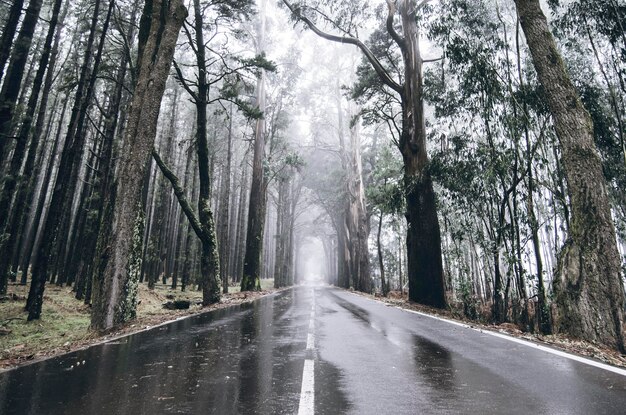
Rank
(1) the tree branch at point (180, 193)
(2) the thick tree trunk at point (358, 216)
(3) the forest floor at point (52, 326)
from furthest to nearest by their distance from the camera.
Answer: (2) the thick tree trunk at point (358, 216)
(1) the tree branch at point (180, 193)
(3) the forest floor at point (52, 326)

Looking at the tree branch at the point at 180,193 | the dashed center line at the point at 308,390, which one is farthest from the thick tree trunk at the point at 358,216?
the dashed center line at the point at 308,390

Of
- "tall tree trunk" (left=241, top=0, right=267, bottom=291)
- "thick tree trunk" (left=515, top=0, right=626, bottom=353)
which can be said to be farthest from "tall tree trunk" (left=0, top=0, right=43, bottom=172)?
"thick tree trunk" (left=515, top=0, right=626, bottom=353)

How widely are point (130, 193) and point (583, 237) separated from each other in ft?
30.5

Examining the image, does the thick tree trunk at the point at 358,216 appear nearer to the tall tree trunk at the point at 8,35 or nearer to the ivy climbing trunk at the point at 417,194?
the ivy climbing trunk at the point at 417,194

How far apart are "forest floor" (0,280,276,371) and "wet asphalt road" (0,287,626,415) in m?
0.84

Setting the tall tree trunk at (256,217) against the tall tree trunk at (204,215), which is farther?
the tall tree trunk at (256,217)

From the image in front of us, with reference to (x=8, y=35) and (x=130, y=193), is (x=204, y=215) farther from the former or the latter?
(x=8, y=35)

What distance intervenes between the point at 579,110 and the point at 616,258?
10.2ft

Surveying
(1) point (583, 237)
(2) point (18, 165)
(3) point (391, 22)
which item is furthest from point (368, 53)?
(2) point (18, 165)

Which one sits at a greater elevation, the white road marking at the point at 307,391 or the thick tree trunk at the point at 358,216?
the thick tree trunk at the point at 358,216

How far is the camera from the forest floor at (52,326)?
18.1 feet

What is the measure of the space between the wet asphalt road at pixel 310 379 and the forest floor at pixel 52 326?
84cm

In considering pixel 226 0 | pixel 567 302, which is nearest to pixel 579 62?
pixel 567 302

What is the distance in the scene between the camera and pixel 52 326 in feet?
30.3
